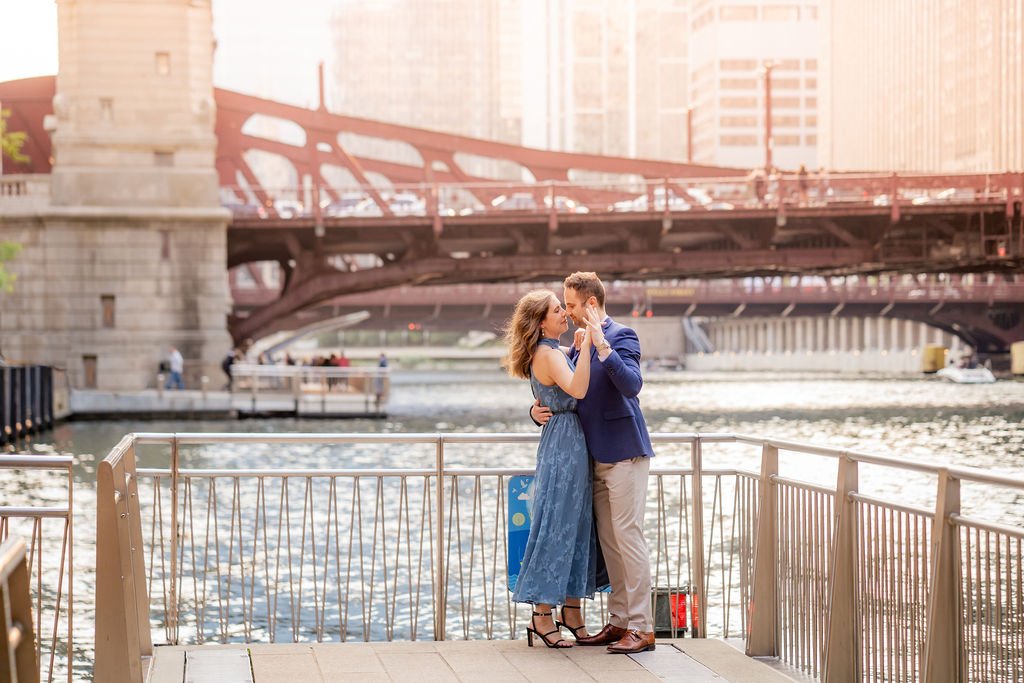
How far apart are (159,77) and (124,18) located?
2.31 metres

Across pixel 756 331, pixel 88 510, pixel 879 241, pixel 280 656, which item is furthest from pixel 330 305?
pixel 756 331

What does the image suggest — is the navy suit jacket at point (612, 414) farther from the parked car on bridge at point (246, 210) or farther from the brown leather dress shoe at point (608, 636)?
the parked car on bridge at point (246, 210)

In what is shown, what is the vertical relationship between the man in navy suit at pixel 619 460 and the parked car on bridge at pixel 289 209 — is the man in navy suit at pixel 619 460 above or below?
below

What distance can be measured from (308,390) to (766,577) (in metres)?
43.6

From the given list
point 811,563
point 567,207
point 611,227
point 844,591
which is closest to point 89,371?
point 567,207

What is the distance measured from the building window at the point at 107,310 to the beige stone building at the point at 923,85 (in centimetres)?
8487

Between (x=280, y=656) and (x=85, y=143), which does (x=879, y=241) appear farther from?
(x=280, y=656)

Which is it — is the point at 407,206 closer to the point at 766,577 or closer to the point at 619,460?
the point at 766,577

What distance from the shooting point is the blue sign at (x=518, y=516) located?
9758 millimetres

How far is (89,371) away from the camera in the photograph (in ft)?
176

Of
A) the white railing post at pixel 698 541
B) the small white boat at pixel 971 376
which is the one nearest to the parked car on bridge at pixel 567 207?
the small white boat at pixel 971 376

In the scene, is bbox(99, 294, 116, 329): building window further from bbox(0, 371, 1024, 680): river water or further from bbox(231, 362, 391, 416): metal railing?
bbox(0, 371, 1024, 680): river water

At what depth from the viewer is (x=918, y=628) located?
7461 mm

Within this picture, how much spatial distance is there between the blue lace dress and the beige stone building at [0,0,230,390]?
4578 cm
